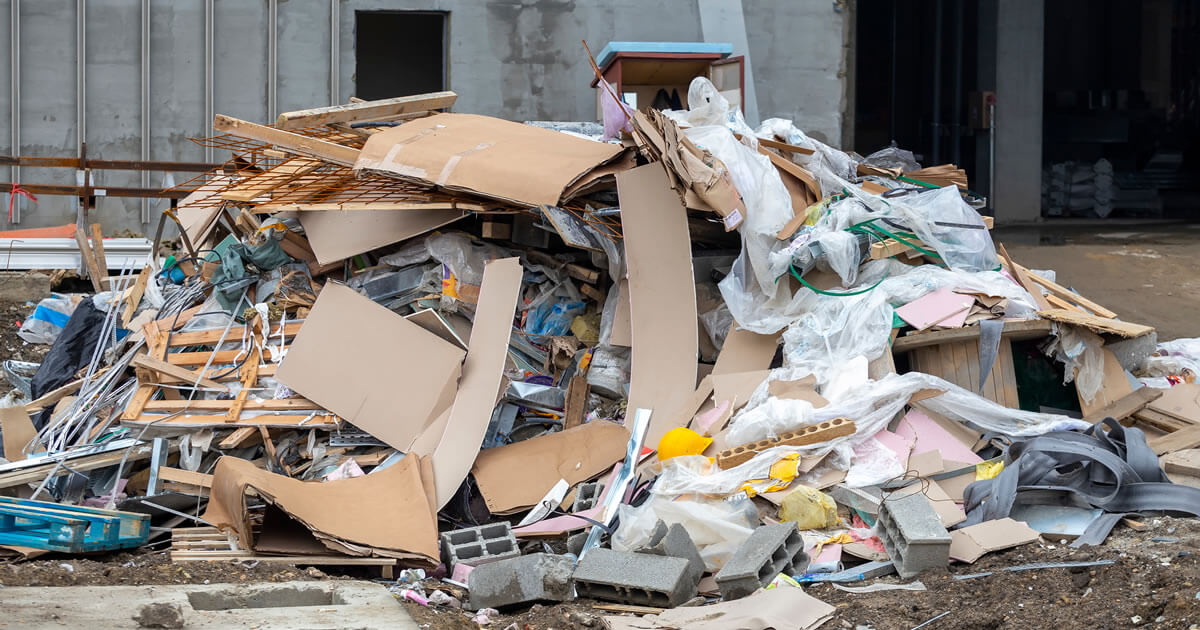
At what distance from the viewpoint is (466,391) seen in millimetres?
6367

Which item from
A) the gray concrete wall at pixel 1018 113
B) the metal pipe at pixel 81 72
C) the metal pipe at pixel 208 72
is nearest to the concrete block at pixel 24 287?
the metal pipe at pixel 81 72

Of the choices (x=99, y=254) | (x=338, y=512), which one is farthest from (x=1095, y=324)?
(x=99, y=254)

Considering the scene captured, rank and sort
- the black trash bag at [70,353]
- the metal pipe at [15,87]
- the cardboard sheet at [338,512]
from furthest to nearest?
the metal pipe at [15,87] → the black trash bag at [70,353] → the cardboard sheet at [338,512]

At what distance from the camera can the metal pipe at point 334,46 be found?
12.5 metres

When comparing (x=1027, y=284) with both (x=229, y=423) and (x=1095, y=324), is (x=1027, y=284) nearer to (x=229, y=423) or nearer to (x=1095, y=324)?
(x=1095, y=324)

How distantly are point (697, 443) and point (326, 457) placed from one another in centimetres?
204

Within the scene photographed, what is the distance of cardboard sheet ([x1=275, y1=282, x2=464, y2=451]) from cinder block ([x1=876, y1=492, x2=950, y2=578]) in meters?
2.50

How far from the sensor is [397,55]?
17438 mm

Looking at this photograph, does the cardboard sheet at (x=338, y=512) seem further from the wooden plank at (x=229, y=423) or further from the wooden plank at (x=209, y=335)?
the wooden plank at (x=209, y=335)

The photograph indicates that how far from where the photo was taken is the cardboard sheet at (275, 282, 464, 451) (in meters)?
6.38

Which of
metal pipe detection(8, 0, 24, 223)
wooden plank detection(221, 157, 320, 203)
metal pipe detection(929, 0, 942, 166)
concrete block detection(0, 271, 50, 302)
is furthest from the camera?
metal pipe detection(929, 0, 942, 166)

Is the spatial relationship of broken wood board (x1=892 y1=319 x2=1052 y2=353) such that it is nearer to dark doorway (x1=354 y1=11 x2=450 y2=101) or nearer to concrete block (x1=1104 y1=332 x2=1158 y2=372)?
concrete block (x1=1104 y1=332 x2=1158 y2=372)

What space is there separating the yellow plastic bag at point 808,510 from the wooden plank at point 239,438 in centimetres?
292

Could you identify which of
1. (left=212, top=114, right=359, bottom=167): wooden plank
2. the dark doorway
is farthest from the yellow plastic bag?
the dark doorway
